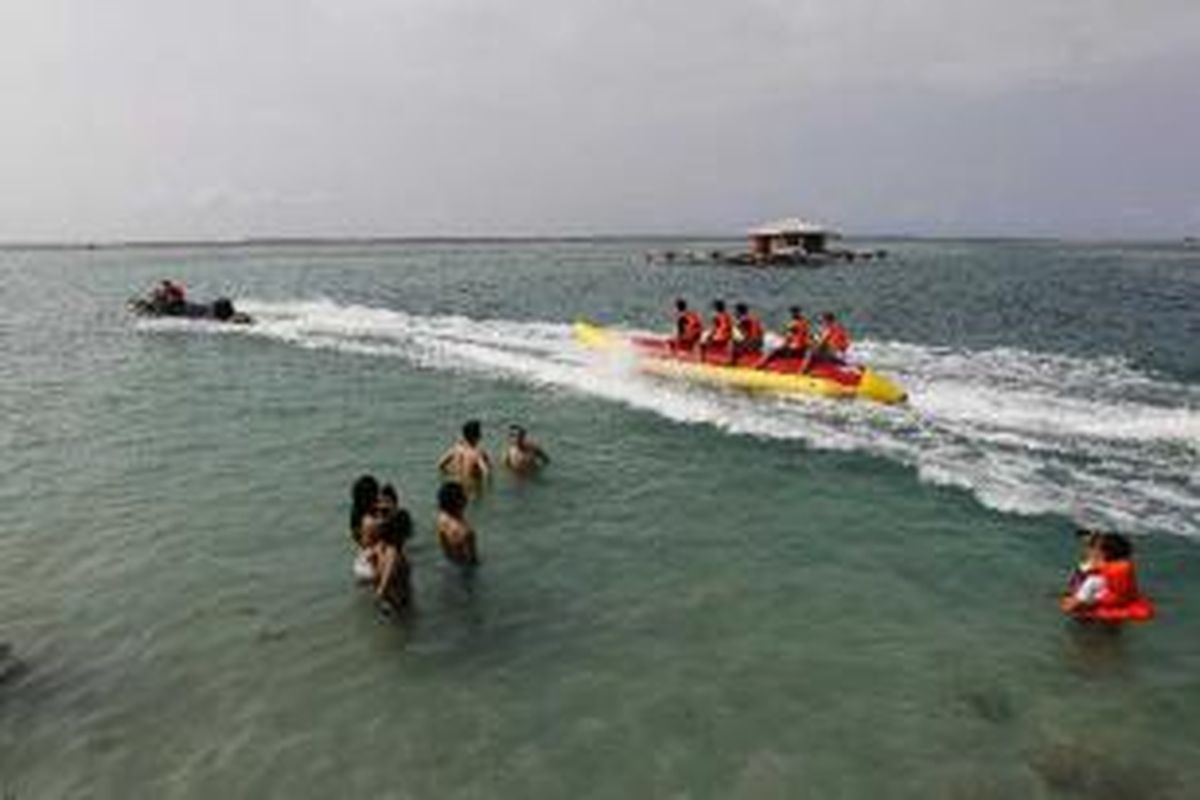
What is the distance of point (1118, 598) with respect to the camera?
1373 centimetres

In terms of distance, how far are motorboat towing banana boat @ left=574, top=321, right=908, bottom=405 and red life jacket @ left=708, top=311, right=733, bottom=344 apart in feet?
1.52

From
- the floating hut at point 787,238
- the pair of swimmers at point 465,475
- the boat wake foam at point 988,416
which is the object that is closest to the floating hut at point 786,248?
the floating hut at point 787,238

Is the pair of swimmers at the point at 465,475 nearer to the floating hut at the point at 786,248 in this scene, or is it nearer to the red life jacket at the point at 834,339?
the red life jacket at the point at 834,339

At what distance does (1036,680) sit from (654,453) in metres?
11.3

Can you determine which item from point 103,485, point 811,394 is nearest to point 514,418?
point 811,394

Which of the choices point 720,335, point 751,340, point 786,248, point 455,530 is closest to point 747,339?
point 751,340

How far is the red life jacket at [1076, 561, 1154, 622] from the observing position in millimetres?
13719

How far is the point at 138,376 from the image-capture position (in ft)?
111

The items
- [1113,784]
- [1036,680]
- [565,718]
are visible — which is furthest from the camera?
[1036,680]

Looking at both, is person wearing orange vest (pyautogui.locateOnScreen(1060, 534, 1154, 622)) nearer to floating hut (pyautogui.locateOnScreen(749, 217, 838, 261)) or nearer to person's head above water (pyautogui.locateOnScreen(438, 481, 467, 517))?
person's head above water (pyautogui.locateOnScreen(438, 481, 467, 517))

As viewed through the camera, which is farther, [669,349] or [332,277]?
[332,277]

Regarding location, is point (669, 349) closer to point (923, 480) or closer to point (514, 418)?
point (514, 418)

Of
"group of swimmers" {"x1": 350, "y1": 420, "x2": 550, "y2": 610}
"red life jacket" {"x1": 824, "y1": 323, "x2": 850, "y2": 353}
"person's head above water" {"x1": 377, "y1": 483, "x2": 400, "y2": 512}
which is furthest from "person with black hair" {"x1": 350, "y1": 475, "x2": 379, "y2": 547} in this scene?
"red life jacket" {"x1": 824, "y1": 323, "x2": 850, "y2": 353}

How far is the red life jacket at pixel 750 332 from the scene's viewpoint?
97.6 feet
